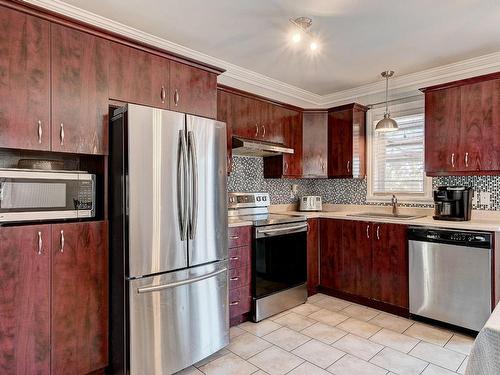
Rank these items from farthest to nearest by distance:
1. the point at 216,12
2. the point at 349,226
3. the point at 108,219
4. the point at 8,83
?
the point at 349,226 < the point at 216,12 < the point at 108,219 < the point at 8,83

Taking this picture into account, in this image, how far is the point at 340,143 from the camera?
4133mm

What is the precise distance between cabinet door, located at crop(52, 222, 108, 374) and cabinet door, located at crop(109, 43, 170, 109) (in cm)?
93

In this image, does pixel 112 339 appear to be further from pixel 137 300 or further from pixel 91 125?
pixel 91 125

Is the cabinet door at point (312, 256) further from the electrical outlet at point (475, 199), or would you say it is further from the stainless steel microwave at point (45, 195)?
the stainless steel microwave at point (45, 195)

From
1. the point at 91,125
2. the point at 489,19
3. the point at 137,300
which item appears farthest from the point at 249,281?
the point at 489,19

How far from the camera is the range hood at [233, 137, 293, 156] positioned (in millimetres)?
3334

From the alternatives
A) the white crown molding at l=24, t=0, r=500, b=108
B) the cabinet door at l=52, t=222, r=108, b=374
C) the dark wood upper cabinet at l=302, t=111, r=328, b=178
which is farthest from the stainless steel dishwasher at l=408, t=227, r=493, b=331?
the cabinet door at l=52, t=222, r=108, b=374

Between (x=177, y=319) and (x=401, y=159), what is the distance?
3148 mm

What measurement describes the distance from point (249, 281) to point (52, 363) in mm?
1657

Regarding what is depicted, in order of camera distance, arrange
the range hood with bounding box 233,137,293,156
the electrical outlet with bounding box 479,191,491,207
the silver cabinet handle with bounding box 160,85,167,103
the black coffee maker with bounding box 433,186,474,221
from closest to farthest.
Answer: the silver cabinet handle with bounding box 160,85,167,103
the black coffee maker with bounding box 433,186,474,221
the electrical outlet with bounding box 479,191,491,207
the range hood with bounding box 233,137,293,156

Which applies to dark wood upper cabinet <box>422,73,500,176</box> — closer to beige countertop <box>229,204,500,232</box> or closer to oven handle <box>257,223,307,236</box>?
beige countertop <box>229,204,500,232</box>

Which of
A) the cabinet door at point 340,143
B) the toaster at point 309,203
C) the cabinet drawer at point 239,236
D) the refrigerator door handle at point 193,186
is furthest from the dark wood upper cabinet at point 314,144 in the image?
the refrigerator door handle at point 193,186

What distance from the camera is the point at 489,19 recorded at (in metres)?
2.48

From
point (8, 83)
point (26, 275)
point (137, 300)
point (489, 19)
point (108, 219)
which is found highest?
point (489, 19)
